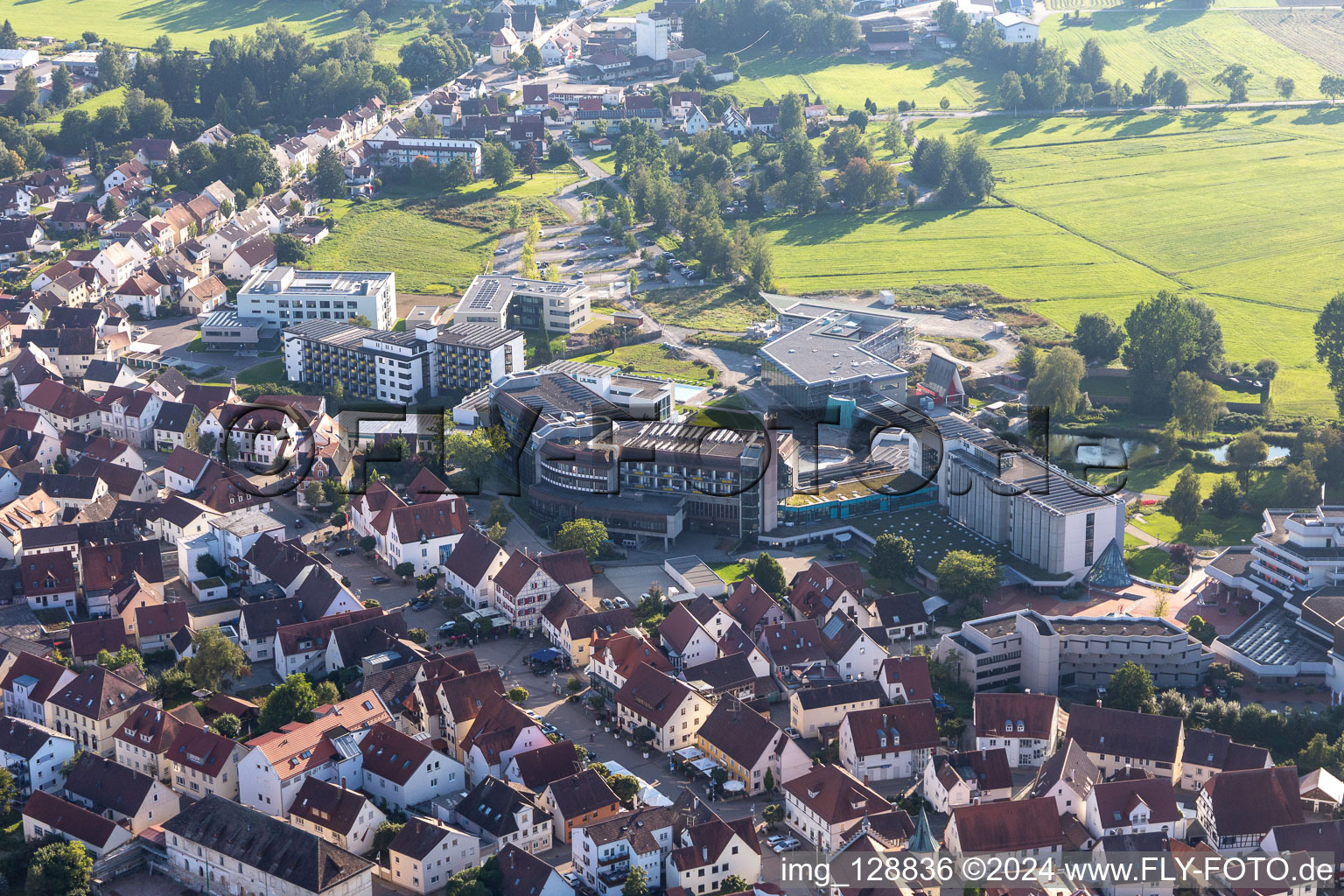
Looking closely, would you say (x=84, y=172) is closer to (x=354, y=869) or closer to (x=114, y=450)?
(x=114, y=450)

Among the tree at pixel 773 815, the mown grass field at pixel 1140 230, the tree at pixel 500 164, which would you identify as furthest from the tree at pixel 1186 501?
the tree at pixel 500 164

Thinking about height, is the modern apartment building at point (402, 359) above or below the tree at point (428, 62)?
below

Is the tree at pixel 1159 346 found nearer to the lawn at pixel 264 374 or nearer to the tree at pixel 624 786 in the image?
the lawn at pixel 264 374

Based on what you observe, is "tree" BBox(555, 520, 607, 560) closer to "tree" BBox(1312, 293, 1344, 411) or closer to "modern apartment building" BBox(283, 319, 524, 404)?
"modern apartment building" BBox(283, 319, 524, 404)

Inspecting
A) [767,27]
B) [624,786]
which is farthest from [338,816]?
[767,27]

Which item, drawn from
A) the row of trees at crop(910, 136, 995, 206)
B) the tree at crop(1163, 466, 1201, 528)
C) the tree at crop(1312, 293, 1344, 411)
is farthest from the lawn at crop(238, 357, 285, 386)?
the row of trees at crop(910, 136, 995, 206)

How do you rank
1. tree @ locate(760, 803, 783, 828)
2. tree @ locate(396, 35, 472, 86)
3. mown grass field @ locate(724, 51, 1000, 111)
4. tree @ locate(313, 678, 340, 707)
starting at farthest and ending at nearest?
1. mown grass field @ locate(724, 51, 1000, 111)
2. tree @ locate(396, 35, 472, 86)
3. tree @ locate(313, 678, 340, 707)
4. tree @ locate(760, 803, 783, 828)

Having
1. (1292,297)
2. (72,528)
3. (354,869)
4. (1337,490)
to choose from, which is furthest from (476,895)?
Result: (1292,297)
